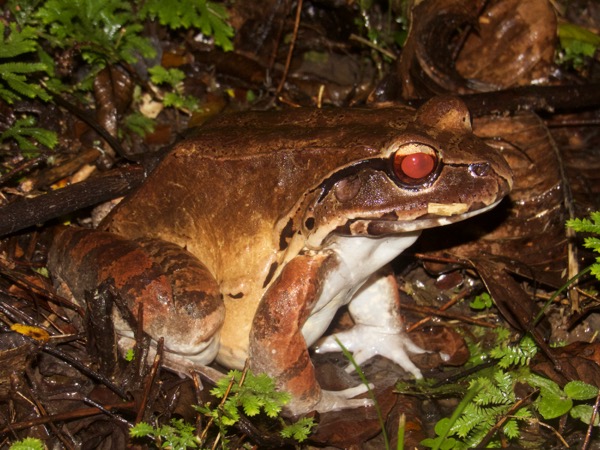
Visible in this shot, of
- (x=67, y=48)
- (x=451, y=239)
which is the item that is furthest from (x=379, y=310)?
(x=67, y=48)

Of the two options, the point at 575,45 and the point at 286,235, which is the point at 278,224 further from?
the point at 575,45

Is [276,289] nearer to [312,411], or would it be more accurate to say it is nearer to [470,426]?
[312,411]

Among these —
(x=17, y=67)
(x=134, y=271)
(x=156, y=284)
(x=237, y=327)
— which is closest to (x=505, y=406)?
(x=237, y=327)

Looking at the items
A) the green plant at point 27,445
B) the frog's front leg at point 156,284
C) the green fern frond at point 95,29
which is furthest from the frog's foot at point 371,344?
the green fern frond at point 95,29

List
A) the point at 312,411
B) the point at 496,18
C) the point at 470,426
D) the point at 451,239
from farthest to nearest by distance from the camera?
the point at 496,18
the point at 451,239
the point at 312,411
the point at 470,426

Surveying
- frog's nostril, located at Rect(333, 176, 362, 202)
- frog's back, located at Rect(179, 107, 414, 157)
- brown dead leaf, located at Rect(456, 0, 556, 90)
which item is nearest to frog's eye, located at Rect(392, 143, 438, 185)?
frog's back, located at Rect(179, 107, 414, 157)

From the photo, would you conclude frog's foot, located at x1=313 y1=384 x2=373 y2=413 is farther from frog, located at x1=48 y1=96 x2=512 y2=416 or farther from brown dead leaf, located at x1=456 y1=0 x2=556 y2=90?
brown dead leaf, located at x1=456 y1=0 x2=556 y2=90
